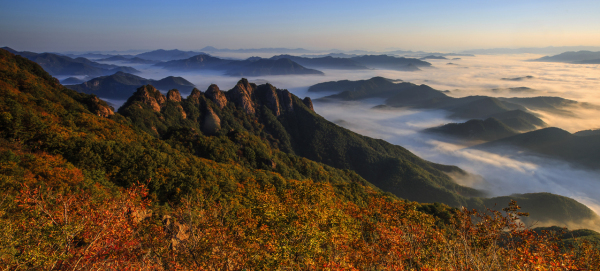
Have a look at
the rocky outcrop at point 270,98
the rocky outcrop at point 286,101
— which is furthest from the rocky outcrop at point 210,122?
the rocky outcrop at point 286,101

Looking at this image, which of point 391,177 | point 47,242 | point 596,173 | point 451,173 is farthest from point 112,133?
point 596,173

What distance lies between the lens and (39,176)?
24094mm

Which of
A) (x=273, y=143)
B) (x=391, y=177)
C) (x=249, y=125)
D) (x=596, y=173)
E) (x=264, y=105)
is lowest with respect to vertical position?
(x=596, y=173)

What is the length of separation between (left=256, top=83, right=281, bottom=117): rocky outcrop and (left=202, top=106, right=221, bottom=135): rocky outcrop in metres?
47.5

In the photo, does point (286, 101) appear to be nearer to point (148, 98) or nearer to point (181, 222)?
point (148, 98)

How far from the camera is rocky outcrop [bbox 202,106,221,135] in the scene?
124812 mm

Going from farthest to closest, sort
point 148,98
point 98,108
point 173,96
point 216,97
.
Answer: point 216,97, point 173,96, point 148,98, point 98,108

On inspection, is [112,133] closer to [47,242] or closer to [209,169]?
[209,169]

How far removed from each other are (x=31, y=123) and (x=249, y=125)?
119m

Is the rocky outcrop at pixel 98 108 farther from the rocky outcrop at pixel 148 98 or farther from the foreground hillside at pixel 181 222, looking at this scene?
the rocky outcrop at pixel 148 98

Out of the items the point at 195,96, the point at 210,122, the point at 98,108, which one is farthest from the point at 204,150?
the point at 195,96

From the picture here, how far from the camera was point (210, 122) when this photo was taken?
5032 inches

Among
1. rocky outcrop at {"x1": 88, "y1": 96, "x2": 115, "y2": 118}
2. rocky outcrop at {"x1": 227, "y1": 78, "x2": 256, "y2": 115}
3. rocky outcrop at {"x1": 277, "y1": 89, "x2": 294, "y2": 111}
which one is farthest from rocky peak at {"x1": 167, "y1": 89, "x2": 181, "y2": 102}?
rocky outcrop at {"x1": 277, "y1": 89, "x2": 294, "y2": 111}

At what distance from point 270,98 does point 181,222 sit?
155807mm
